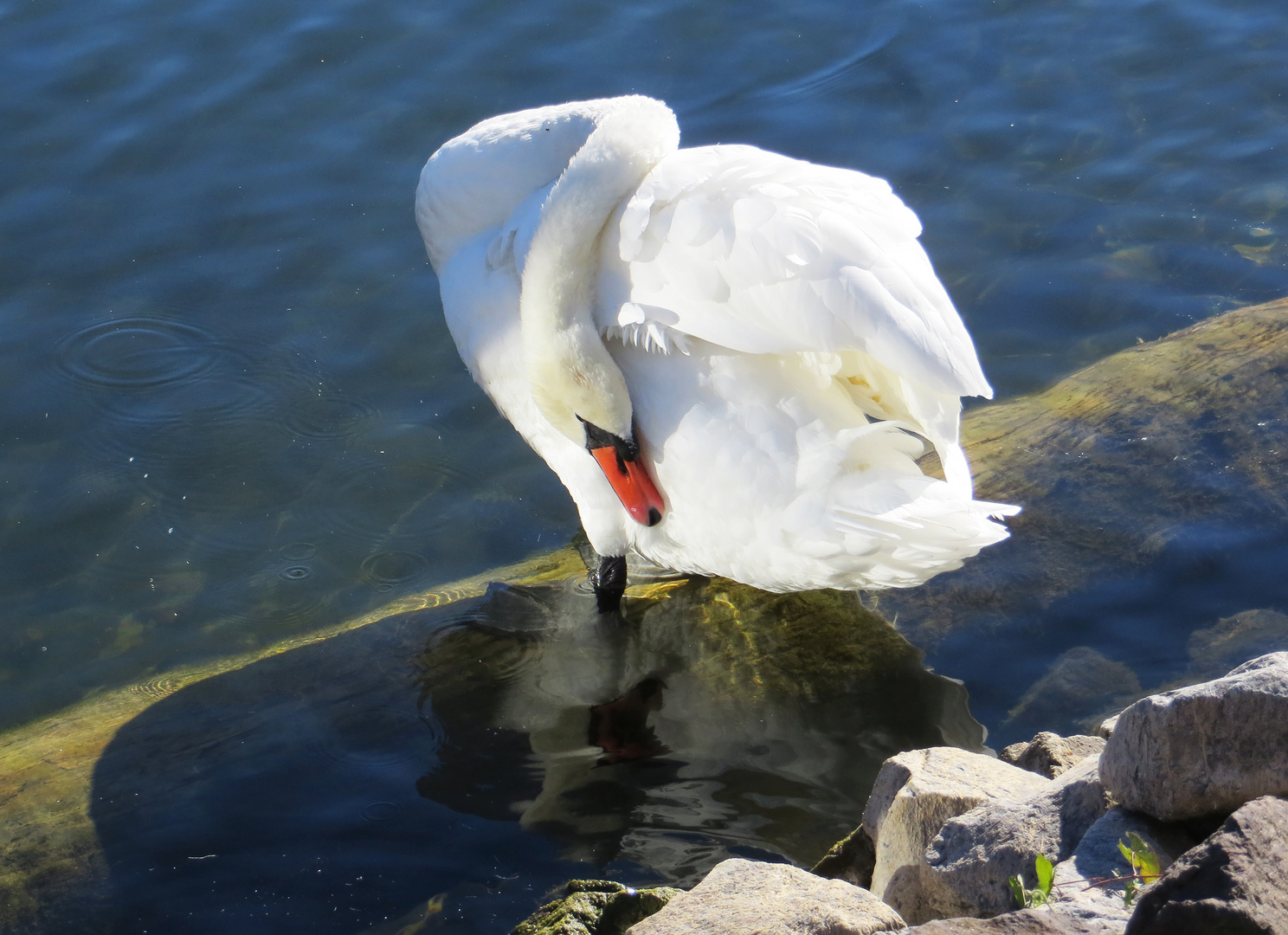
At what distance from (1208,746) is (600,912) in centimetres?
145

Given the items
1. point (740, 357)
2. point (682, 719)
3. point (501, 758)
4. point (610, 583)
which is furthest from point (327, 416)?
point (740, 357)

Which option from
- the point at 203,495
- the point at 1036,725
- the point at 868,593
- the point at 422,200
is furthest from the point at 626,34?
the point at 1036,725

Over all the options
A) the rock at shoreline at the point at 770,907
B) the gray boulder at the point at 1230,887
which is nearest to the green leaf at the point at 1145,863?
the gray boulder at the point at 1230,887

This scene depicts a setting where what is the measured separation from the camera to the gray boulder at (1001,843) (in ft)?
8.40

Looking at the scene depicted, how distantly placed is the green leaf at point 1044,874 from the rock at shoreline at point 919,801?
1.55 feet

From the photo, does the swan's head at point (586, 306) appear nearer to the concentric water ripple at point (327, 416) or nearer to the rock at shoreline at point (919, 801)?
the rock at shoreline at point (919, 801)

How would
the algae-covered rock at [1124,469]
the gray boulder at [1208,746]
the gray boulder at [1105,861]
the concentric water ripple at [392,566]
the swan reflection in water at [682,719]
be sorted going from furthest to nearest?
the concentric water ripple at [392,566] < the algae-covered rock at [1124,469] < the swan reflection in water at [682,719] < the gray boulder at [1208,746] < the gray boulder at [1105,861]

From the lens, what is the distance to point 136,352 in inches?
237

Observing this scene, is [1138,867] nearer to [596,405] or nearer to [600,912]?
[600,912]

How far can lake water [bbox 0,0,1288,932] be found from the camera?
4113 millimetres

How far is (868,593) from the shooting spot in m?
4.60

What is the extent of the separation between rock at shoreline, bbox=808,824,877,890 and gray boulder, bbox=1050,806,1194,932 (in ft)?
2.92

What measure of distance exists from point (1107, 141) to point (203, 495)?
5223 millimetres

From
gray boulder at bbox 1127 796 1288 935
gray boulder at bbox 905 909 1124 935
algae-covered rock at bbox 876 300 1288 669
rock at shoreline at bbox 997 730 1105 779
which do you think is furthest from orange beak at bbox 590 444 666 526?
gray boulder at bbox 1127 796 1288 935
